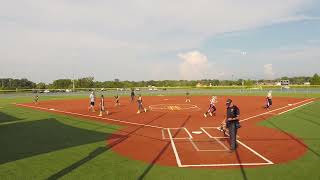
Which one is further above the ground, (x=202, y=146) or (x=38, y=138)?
(x=38, y=138)

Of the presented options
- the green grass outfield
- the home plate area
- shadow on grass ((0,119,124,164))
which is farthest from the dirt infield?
shadow on grass ((0,119,124,164))

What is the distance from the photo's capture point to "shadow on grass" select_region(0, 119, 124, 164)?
13420mm

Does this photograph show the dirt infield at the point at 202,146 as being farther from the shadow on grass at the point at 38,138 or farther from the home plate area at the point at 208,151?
the shadow on grass at the point at 38,138

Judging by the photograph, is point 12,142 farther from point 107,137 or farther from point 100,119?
point 100,119

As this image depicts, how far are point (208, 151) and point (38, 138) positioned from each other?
8.57m

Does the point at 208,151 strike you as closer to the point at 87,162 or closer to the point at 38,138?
the point at 87,162

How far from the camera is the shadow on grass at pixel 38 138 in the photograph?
13.4m

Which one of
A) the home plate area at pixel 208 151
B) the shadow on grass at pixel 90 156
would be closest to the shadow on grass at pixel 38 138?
the shadow on grass at pixel 90 156

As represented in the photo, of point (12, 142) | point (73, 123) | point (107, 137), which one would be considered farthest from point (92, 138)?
point (73, 123)

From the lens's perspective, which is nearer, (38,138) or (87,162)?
(87,162)

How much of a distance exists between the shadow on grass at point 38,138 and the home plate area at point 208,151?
3.94 m

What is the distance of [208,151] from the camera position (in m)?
13.7

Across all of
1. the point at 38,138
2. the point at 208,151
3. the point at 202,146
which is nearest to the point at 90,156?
the point at 208,151

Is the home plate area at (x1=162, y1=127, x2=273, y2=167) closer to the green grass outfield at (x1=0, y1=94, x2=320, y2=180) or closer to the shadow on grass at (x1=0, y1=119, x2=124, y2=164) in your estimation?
the green grass outfield at (x1=0, y1=94, x2=320, y2=180)
